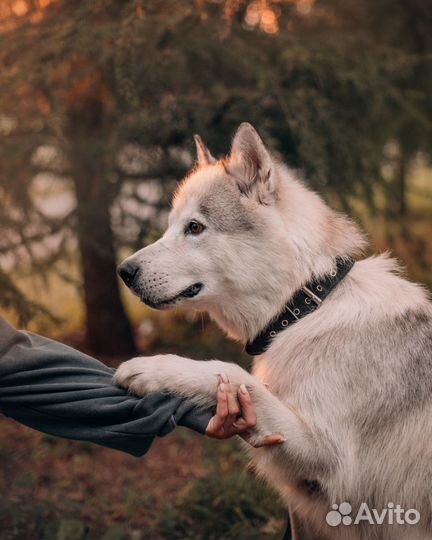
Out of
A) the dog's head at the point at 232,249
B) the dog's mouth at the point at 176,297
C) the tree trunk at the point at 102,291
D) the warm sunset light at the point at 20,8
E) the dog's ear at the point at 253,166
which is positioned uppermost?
the warm sunset light at the point at 20,8

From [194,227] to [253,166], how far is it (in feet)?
1.21

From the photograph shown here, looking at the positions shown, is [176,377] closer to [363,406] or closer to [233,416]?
[233,416]

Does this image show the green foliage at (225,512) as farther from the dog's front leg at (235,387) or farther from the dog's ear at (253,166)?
the dog's ear at (253,166)

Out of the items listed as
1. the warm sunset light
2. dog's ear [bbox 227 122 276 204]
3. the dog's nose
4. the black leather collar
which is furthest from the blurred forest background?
the black leather collar

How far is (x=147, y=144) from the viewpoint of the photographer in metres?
5.86

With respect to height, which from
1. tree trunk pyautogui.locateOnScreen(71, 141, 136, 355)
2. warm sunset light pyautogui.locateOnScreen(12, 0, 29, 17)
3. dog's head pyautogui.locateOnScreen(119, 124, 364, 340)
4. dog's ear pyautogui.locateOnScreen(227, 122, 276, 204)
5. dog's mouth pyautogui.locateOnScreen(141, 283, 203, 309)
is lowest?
tree trunk pyautogui.locateOnScreen(71, 141, 136, 355)

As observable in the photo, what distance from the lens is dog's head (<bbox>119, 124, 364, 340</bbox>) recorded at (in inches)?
129

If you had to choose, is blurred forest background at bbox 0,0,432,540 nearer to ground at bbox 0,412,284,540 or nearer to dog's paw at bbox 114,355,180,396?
ground at bbox 0,412,284,540

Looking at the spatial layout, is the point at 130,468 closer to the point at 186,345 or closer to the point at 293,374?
the point at 186,345

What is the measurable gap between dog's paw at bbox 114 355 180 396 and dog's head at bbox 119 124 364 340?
1.54ft

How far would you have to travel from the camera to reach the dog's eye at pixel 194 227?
11.3 ft

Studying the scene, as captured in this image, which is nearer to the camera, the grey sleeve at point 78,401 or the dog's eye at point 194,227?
the grey sleeve at point 78,401

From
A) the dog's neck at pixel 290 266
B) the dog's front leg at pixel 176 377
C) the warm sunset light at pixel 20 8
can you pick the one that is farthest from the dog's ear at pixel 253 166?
the warm sunset light at pixel 20 8

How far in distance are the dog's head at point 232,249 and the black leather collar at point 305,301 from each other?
0.18ft
